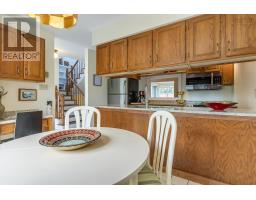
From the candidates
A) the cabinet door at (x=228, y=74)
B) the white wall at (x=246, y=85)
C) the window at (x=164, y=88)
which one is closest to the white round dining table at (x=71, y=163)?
the white wall at (x=246, y=85)

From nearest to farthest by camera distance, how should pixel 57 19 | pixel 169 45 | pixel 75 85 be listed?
pixel 57 19 → pixel 169 45 → pixel 75 85

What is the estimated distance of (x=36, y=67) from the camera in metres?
2.95

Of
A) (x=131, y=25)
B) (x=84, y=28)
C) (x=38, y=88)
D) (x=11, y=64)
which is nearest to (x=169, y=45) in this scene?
(x=131, y=25)

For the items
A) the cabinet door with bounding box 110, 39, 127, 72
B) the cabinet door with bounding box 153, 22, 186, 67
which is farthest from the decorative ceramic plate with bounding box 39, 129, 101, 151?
the cabinet door with bounding box 110, 39, 127, 72

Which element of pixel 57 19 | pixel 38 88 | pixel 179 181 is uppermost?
pixel 57 19

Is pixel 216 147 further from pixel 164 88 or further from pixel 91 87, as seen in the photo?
pixel 91 87

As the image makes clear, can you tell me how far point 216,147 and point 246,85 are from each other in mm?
2236

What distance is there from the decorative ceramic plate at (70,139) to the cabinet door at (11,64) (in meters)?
1.80

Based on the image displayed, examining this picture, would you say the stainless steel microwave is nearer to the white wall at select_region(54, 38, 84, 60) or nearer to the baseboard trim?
the baseboard trim

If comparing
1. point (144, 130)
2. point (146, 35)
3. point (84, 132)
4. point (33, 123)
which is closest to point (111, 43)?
point (146, 35)

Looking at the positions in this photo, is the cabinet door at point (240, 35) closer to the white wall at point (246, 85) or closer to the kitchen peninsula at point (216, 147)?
the kitchen peninsula at point (216, 147)

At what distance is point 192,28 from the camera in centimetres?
233

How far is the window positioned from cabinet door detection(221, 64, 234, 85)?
48.4 inches

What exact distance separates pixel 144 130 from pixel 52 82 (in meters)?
2.21
